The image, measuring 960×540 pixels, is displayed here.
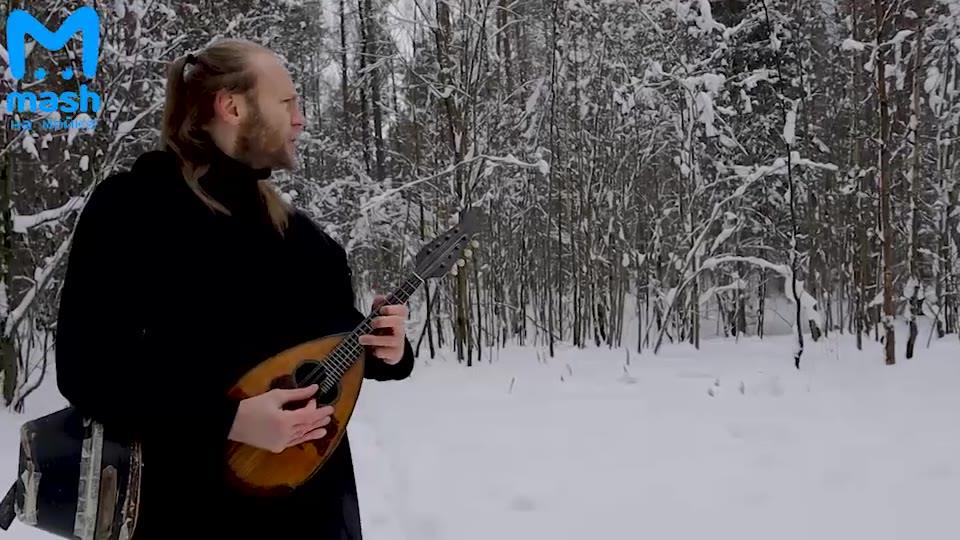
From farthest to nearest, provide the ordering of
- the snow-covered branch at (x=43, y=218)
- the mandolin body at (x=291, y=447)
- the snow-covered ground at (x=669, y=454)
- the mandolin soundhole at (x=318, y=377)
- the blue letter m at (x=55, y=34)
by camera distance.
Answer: the blue letter m at (x=55, y=34) → the snow-covered branch at (x=43, y=218) → the snow-covered ground at (x=669, y=454) → the mandolin soundhole at (x=318, y=377) → the mandolin body at (x=291, y=447)

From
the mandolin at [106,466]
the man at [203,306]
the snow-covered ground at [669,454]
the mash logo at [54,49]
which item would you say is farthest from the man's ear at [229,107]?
the mash logo at [54,49]

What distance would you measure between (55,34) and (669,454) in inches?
249

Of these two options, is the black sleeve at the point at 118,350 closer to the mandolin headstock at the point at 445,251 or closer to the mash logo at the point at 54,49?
the mandolin headstock at the point at 445,251

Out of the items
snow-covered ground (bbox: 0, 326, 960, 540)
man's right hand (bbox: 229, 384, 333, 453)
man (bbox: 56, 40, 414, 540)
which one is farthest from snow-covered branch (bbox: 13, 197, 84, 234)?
man's right hand (bbox: 229, 384, 333, 453)

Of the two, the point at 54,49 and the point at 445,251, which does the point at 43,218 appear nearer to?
the point at 54,49

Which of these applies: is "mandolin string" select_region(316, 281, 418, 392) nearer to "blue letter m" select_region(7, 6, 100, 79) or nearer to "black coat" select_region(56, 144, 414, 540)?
"black coat" select_region(56, 144, 414, 540)

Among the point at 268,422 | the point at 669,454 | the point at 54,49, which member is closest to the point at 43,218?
the point at 54,49

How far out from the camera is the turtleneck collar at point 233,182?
1408 millimetres

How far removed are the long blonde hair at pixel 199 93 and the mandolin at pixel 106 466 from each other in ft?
1.16

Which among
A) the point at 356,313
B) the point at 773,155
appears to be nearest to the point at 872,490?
the point at 356,313

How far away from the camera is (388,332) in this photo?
1604mm

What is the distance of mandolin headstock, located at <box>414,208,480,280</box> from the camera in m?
1.89

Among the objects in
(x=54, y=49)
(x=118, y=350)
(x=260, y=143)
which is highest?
(x=54, y=49)

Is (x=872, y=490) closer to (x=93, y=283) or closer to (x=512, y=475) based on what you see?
(x=512, y=475)
